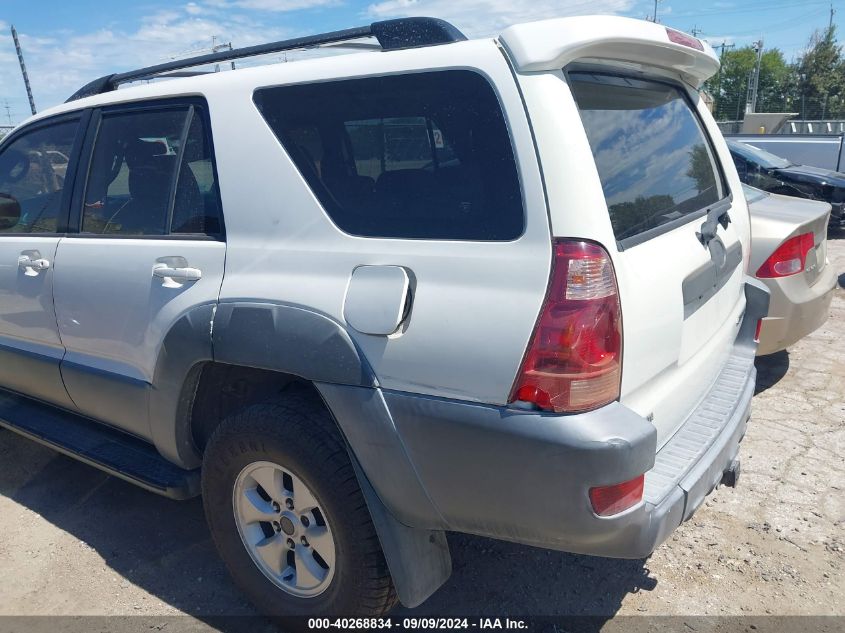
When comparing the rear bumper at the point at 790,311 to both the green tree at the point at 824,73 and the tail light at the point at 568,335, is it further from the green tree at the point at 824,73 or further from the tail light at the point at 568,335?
the green tree at the point at 824,73

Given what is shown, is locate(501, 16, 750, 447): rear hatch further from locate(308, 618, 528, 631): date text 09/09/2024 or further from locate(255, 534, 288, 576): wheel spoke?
locate(255, 534, 288, 576): wheel spoke

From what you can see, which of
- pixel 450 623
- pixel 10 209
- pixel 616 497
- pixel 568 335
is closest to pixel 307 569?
pixel 450 623

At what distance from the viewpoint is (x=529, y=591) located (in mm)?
2803

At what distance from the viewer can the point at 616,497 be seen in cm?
191

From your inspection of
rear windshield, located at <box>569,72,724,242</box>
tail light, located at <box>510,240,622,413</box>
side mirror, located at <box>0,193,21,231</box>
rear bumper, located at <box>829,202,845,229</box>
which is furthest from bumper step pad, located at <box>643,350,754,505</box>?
rear bumper, located at <box>829,202,845,229</box>

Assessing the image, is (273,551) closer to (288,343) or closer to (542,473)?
(288,343)

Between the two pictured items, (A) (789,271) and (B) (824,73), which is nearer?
(A) (789,271)

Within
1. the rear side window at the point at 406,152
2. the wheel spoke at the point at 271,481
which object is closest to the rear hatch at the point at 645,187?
the rear side window at the point at 406,152

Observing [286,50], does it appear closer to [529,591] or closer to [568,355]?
[568,355]

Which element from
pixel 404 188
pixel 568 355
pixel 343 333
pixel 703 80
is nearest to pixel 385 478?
pixel 343 333

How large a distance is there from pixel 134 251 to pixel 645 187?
199 cm

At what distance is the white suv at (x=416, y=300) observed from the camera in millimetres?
1896

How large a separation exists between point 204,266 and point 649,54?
5.61 feet

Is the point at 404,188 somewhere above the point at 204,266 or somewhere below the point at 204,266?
above
